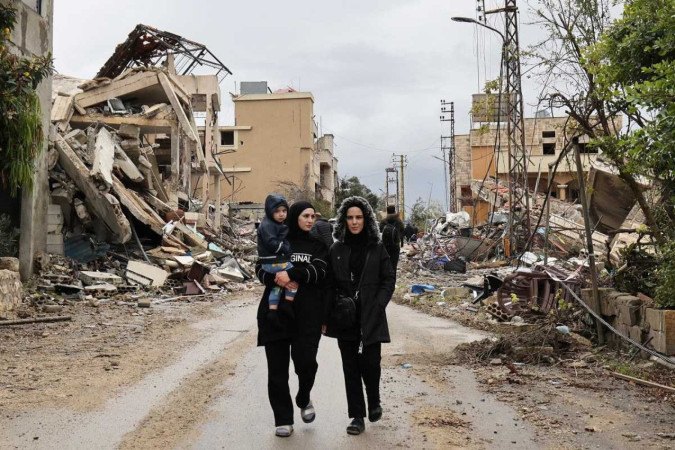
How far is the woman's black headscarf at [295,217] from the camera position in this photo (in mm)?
5559

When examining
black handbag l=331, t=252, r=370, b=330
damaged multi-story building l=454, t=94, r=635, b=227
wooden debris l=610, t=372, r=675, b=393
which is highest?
damaged multi-story building l=454, t=94, r=635, b=227

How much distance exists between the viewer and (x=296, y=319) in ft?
18.1

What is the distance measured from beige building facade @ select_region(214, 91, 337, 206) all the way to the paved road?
51.8m

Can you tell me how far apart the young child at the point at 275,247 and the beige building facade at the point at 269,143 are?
2158 inches

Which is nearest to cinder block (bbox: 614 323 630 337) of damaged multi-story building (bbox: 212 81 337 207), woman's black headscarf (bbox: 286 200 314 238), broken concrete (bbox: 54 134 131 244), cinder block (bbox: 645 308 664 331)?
cinder block (bbox: 645 308 664 331)

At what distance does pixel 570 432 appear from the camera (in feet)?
18.3

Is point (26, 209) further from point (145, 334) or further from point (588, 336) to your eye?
point (588, 336)

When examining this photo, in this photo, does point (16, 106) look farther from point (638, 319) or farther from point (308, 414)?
point (638, 319)

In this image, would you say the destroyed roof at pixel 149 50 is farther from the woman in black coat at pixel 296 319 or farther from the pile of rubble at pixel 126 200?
the woman in black coat at pixel 296 319

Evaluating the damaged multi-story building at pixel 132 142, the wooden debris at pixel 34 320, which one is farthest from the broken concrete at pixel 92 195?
the wooden debris at pixel 34 320

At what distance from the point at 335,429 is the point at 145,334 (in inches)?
247

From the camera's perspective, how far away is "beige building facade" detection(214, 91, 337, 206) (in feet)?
199

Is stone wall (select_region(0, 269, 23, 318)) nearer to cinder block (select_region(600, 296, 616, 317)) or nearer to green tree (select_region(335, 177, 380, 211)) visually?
cinder block (select_region(600, 296, 616, 317))

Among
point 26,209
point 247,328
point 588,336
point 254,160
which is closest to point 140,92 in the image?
point 26,209
